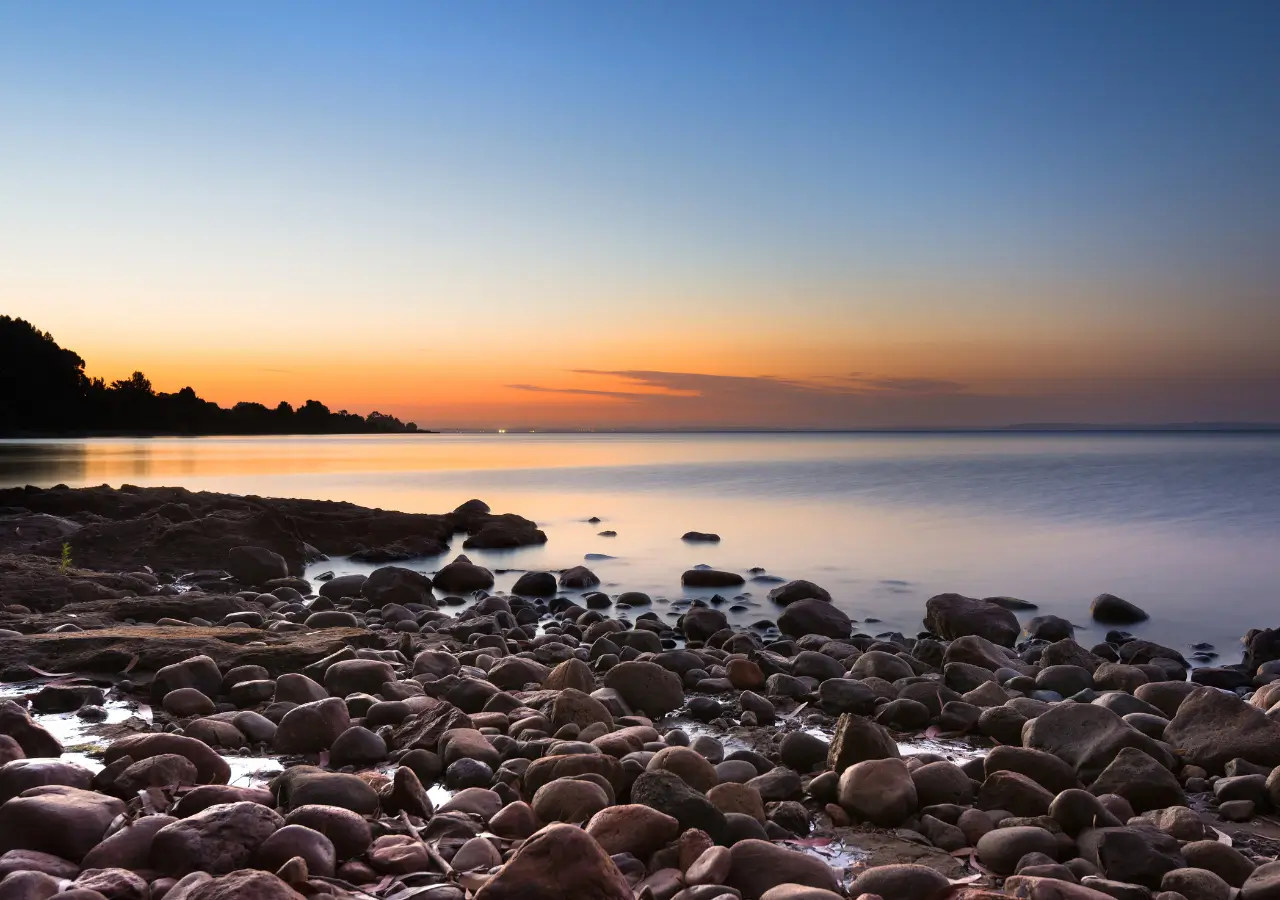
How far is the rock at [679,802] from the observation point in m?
3.28

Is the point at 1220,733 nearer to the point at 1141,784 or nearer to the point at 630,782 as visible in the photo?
the point at 1141,784

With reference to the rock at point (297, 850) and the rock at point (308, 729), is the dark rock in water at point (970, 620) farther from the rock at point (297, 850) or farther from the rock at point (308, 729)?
the rock at point (297, 850)

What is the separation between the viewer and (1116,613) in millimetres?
10523

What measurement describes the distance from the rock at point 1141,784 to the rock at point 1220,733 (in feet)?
1.91

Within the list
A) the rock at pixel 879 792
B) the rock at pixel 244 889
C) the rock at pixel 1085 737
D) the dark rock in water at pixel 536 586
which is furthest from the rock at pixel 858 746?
the dark rock in water at pixel 536 586

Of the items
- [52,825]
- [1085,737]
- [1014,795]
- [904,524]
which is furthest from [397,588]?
[904,524]

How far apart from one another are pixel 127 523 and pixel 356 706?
33.2 ft

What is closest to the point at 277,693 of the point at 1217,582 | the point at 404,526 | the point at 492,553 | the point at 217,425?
the point at 492,553

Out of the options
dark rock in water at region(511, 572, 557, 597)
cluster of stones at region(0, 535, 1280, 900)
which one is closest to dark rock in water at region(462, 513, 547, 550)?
dark rock in water at region(511, 572, 557, 597)

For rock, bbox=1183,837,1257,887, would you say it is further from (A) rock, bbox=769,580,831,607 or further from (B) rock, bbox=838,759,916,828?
(A) rock, bbox=769,580,831,607

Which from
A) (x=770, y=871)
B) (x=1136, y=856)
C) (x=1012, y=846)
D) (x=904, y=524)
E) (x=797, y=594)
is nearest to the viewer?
(x=770, y=871)

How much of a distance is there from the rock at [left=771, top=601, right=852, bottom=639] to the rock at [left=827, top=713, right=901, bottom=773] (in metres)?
4.70

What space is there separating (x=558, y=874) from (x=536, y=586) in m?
8.80

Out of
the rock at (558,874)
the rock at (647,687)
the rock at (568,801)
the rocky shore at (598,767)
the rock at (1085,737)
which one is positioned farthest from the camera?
the rock at (647,687)
